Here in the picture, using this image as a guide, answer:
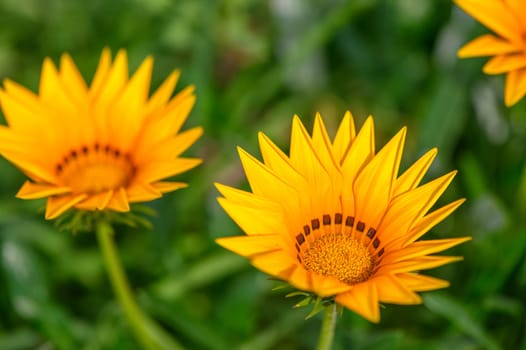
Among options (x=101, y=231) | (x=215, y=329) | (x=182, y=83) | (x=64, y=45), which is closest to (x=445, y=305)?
(x=215, y=329)

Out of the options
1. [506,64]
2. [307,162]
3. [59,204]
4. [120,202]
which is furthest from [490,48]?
[59,204]

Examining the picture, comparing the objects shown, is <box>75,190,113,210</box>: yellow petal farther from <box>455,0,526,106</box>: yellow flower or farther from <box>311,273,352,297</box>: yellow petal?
<box>455,0,526,106</box>: yellow flower

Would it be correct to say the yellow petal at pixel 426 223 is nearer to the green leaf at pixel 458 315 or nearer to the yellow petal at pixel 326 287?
the yellow petal at pixel 326 287

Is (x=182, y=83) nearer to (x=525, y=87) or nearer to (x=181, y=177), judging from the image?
(x=181, y=177)

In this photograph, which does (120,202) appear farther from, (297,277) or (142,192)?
(297,277)

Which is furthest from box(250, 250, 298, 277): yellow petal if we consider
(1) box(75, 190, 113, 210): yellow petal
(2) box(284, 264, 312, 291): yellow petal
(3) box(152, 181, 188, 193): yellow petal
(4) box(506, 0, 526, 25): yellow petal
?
(4) box(506, 0, 526, 25): yellow petal

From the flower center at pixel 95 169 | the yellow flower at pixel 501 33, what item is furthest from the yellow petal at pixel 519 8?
the flower center at pixel 95 169
